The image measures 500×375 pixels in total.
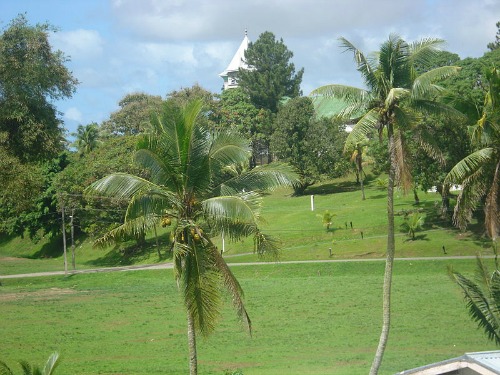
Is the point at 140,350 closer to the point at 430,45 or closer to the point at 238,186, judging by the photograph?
the point at 238,186

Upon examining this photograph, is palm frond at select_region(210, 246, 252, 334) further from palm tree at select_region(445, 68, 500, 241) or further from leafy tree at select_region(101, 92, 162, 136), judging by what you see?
leafy tree at select_region(101, 92, 162, 136)

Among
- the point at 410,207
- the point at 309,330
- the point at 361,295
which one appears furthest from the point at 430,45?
the point at 410,207

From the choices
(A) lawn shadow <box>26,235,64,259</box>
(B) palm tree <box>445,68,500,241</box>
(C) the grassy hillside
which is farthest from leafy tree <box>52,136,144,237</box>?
(B) palm tree <box>445,68,500,241</box>

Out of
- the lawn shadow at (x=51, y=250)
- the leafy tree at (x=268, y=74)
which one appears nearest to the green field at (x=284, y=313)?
the lawn shadow at (x=51, y=250)

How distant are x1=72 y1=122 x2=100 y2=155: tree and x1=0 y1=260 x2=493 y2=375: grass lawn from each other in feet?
142

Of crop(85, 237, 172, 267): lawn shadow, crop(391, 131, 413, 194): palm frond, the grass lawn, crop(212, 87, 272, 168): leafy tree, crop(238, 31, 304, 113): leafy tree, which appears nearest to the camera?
crop(391, 131, 413, 194): palm frond

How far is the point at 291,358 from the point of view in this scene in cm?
2348

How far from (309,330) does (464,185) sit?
25.7 feet

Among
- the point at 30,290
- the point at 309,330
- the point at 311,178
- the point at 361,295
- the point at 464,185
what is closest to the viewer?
the point at 464,185

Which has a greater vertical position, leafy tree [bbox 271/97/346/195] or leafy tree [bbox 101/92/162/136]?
leafy tree [bbox 101/92/162/136]

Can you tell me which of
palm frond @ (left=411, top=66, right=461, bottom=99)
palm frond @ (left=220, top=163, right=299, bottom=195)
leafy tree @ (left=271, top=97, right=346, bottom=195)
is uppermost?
leafy tree @ (left=271, top=97, right=346, bottom=195)

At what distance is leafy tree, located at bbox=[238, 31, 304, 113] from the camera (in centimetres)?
9650

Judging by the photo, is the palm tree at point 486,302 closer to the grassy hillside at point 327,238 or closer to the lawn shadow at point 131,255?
the grassy hillside at point 327,238

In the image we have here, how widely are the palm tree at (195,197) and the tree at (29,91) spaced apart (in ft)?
14.2
